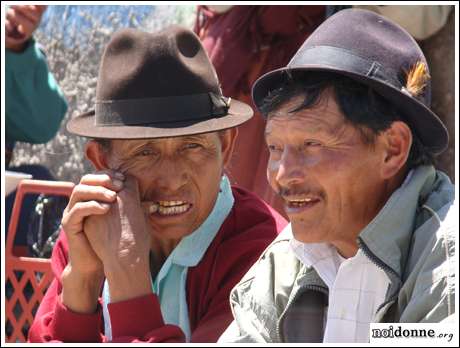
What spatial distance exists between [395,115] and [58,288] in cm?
151

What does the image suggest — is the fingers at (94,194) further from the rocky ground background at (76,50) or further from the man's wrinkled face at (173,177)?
the rocky ground background at (76,50)

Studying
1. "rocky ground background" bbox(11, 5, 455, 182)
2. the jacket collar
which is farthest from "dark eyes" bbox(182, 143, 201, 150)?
"rocky ground background" bbox(11, 5, 455, 182)

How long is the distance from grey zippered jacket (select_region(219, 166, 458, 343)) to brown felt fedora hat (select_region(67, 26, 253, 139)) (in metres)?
0.65

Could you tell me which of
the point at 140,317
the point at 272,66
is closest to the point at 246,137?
the point at 272,66

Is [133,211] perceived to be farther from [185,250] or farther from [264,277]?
[264,277]

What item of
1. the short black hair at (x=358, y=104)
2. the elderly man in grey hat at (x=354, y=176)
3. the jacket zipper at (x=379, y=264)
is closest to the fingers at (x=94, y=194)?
the elderly man in grey hat at (x=354, y=176)

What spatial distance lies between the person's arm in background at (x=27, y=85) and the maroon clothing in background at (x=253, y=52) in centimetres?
120

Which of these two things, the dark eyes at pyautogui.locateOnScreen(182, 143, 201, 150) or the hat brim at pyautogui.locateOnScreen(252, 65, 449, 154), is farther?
the dark eyes at pyautogui.locateOnScreen(182, 143, 201, 150)

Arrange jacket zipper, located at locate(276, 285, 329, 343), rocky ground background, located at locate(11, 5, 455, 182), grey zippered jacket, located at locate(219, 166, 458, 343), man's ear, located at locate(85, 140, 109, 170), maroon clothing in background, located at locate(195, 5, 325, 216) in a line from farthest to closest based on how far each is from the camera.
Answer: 1. rocky ground background, located at locate(11, 5, 455, 182)
2. maroon clothing in background, located at locate(195, 5, 325, 216)
3. man's ear, located at locate(85, 140, 109, 170)
4. jacket zipper, located at locate(276, 285, 329, 343)
5. grey zippered jacket, located at locate(219, 166, 458, 343)

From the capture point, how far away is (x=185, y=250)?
340 cm

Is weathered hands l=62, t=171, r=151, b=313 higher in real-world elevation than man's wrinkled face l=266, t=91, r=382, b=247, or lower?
lower

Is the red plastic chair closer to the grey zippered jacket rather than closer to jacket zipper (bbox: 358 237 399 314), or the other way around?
the grey zippered jacket

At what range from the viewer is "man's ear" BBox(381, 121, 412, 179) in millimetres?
2656

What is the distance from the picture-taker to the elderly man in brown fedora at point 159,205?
320 centimetres
